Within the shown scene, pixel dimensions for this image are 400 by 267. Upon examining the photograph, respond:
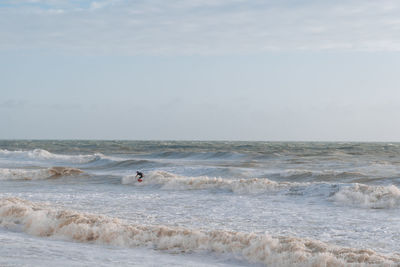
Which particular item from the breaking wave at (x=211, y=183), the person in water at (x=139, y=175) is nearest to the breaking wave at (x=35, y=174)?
the breaking wave at (x=211, y=183)

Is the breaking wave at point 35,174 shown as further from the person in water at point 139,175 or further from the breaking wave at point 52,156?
the breaking wave at point 52,156

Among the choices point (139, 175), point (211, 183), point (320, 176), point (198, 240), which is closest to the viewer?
point (198, 240)

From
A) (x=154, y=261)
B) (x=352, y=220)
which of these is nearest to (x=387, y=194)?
(x=352, y=220)

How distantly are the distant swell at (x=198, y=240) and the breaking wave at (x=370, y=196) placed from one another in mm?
6884

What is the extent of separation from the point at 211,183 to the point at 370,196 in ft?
22.6

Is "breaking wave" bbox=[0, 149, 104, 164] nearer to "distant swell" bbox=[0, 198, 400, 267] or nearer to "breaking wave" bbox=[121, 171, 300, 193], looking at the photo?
"breaking wave" bbox=[121, 171, 300, 193]

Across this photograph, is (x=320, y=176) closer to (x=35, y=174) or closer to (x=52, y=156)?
(x=35, y=174)

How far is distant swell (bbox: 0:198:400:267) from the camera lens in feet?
24.9

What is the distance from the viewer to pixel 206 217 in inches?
500

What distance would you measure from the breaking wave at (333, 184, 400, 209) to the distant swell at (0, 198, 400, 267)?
6884mm

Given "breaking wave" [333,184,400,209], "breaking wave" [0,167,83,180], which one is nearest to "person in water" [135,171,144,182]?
"breaking wave" [0,167,83,180]

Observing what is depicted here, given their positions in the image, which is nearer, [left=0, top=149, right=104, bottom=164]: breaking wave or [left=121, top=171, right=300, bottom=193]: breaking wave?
[left=121, top=171, right=300, bottom=193]: breaking wave

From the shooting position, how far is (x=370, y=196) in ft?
50.6

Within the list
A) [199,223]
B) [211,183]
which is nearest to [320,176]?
[211,183]
